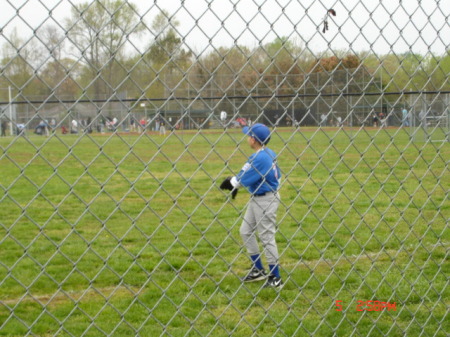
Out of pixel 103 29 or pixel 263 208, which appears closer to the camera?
pixel 103 29

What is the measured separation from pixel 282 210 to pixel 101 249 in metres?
3.33

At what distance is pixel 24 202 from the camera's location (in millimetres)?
9539

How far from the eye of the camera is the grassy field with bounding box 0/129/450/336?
118 inches

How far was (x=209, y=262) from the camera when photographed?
10.4 ft

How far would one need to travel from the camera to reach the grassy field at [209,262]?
3.00 metres

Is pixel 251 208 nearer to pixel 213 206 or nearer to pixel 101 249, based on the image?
pixel 101 249

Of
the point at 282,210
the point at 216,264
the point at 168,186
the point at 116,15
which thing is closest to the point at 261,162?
the point at 216,264
